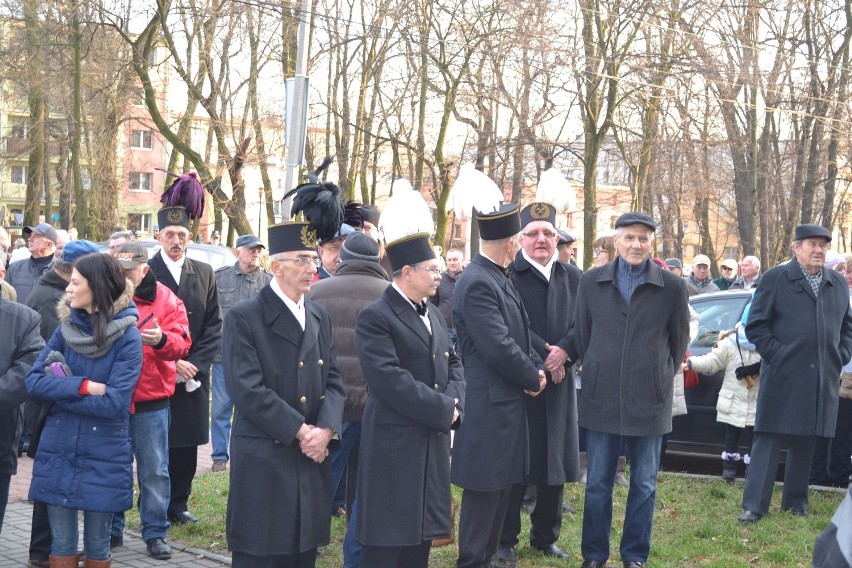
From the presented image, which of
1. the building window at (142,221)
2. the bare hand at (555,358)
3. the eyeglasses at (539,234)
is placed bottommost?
the building window at (142,221)

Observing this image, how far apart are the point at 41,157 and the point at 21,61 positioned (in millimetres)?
4848

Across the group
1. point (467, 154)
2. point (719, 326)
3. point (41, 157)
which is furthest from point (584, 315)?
point (41, 157)

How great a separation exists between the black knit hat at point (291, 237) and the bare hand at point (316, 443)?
922 mm

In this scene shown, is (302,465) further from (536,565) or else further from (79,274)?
(536,565)

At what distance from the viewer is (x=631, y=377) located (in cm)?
668

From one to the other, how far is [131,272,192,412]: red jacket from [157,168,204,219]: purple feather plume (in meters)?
0.89

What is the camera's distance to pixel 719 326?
10.1 meters

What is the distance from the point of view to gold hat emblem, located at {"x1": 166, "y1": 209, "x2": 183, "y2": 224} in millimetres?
7453

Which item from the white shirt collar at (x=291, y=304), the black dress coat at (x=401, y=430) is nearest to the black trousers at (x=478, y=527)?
the black dress coat at (x=401, y=430)

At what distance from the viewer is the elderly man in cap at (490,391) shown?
241 inches

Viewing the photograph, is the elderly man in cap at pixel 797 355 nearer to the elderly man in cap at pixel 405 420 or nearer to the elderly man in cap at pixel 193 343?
the elderly man in cap at pixel 405 420

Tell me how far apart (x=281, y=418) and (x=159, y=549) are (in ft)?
7.77

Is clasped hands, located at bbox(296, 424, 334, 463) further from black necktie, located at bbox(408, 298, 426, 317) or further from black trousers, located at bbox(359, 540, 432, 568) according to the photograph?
black necktie, located at bbox(408, 298, 426, 317)

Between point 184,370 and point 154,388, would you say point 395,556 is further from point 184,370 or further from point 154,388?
point 184,370
